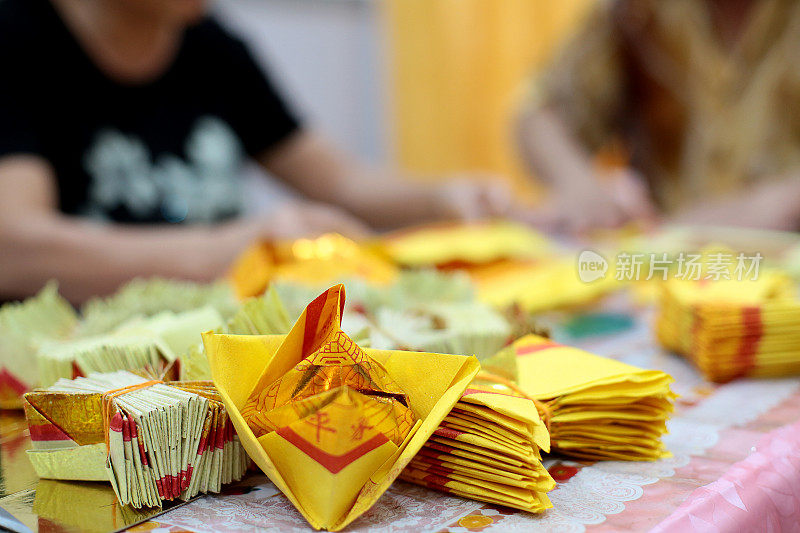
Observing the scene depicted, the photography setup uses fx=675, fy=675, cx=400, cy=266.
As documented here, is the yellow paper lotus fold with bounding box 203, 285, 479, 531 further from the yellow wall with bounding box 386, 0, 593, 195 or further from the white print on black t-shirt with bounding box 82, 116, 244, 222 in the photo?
the yellow wall with bounding box 386, 0, 593, 195

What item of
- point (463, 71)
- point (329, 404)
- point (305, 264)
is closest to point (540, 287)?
point (305, 264)

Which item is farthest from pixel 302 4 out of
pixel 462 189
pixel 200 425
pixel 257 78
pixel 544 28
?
pixel 200 425

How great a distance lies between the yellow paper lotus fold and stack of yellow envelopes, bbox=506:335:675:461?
0.25 feet

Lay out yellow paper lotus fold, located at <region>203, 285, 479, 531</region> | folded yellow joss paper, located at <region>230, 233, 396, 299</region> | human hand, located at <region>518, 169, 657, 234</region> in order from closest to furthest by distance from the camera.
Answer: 1. yellow paper lotus fold, located at <region>203, 285, 479, 531</region>
2. folded yellow joss paper, located at <region>230, 233, 396, 299</region>
3. human hand, located at <region>518, 169, 657, 234</region>

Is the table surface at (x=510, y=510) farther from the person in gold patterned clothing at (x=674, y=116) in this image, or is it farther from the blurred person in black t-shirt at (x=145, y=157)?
the person in gold patterned clothing at (x=674, y=116)

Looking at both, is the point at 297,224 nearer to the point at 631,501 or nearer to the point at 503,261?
the point at 503,261

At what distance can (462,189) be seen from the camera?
3.64 feet

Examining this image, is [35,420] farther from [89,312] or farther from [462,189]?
[462,189]

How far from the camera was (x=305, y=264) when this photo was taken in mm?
725

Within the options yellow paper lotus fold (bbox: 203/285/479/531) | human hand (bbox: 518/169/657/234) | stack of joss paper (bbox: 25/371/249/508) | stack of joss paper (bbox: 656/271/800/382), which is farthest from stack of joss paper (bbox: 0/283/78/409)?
human hand (bbox: 518/169/657/234)

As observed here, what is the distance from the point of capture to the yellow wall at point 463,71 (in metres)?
2.75

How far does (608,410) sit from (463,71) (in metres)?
2.80

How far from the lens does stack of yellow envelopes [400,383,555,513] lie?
0.30 metres

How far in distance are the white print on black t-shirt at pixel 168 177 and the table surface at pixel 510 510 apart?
692mm
